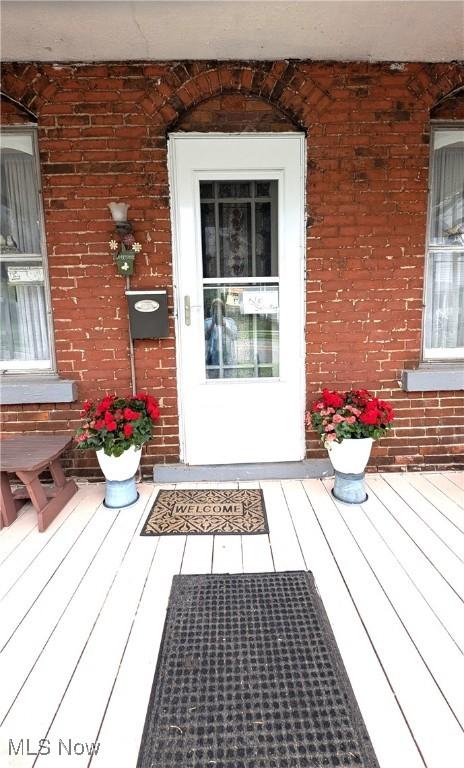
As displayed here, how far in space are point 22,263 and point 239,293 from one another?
1.47m

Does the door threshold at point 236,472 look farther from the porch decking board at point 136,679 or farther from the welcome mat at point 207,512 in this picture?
the porch decking board at point 136,679

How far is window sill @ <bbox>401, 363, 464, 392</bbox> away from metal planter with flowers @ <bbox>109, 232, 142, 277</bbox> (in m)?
1.95

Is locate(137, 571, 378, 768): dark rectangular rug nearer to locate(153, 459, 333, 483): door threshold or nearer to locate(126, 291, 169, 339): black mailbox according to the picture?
locate(153, 459, 333, 483): door threshold

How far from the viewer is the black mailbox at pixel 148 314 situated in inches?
109

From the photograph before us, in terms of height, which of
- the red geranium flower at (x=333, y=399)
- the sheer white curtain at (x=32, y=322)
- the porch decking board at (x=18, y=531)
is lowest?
the porch decking board at (x=18, y=531)

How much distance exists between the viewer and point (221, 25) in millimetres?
2285

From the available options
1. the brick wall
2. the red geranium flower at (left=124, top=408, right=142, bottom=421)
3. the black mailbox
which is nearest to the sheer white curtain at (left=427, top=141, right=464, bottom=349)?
the brick wall

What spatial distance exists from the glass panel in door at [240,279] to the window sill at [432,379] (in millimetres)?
892

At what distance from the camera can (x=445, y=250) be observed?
2.99 m

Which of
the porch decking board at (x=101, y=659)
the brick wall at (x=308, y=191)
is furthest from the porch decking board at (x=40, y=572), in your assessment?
the brick wall at (x=308, y=191)

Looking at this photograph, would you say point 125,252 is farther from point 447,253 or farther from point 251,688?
point 251,688

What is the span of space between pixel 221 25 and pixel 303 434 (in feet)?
7.94

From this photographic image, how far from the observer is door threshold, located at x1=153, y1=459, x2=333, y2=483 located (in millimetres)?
2977

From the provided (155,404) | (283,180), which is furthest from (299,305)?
(155,404)
